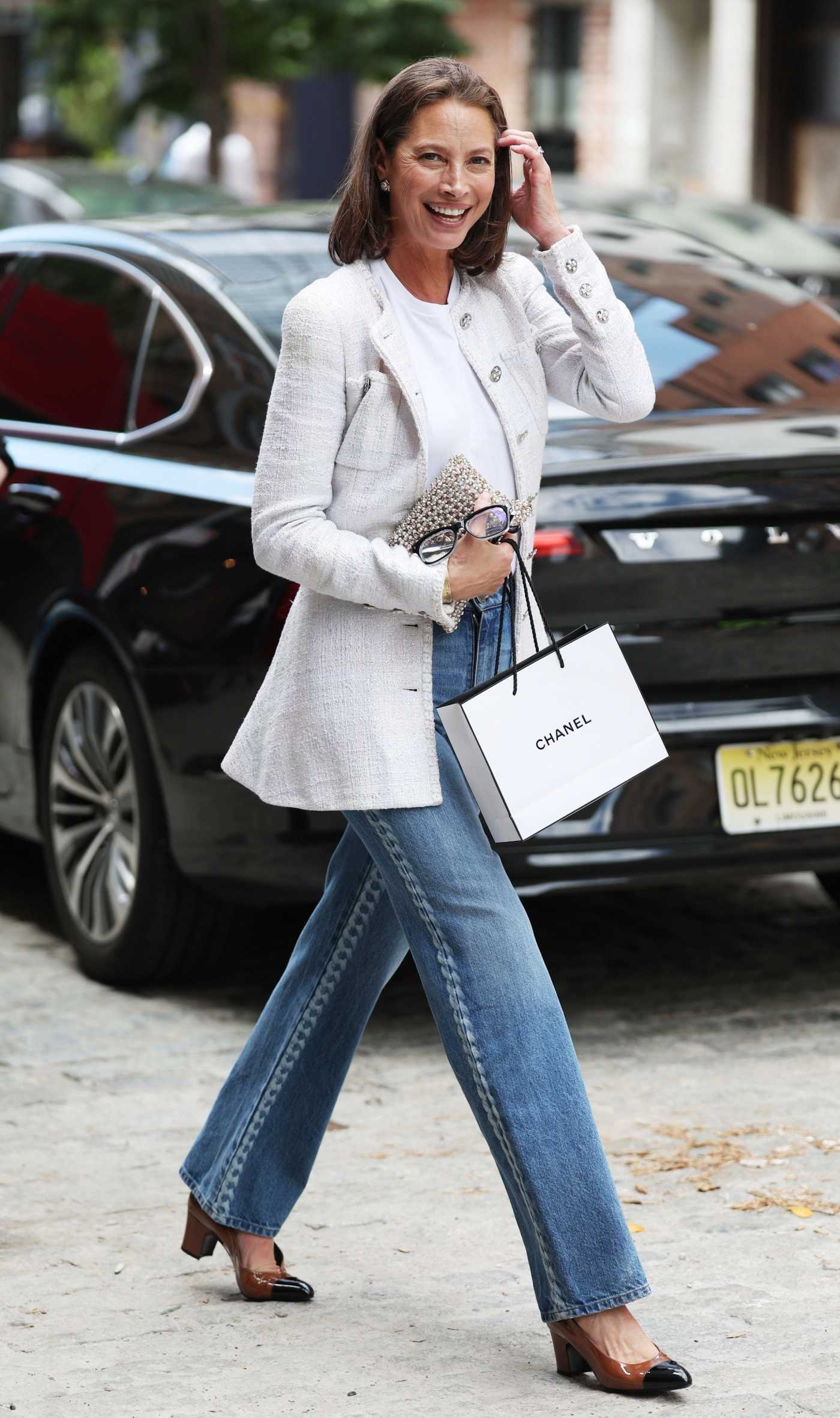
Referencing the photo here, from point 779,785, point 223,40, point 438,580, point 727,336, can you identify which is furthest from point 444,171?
point 223,40

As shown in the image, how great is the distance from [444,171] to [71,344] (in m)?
2.80

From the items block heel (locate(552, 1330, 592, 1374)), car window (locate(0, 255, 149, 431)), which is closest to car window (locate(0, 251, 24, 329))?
car window (locate(0, 255, 149, 431))

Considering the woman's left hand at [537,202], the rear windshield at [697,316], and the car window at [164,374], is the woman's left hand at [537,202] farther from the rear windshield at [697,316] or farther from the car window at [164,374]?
the car window at [164,374]

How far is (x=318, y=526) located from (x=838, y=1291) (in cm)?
138

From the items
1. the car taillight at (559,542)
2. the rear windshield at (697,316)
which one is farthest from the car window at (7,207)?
the car taillight at (559,542)

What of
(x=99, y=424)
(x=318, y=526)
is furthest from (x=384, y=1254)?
(x=99, y=424)

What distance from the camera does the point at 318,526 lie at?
10.8ft

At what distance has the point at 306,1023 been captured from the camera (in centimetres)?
367

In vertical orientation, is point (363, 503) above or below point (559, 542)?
above

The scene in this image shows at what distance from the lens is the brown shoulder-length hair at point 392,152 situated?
3.35 meters

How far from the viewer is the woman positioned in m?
3.31

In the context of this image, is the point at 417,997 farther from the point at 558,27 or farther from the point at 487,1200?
the point at 558,27

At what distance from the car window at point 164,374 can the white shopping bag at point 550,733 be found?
213 cm

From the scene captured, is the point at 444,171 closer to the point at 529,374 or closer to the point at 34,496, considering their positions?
the point at 529,374
